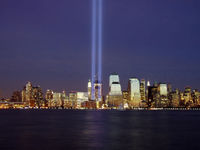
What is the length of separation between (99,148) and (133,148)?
4934mm

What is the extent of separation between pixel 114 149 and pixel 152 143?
28.1ft

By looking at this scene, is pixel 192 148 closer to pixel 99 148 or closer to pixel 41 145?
pixel 99 148

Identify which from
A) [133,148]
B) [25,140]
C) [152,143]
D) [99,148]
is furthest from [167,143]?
[25,140]

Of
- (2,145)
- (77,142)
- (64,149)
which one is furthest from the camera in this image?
(77,142)

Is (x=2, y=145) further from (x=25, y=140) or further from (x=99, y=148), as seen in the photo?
(x=99, y=148)

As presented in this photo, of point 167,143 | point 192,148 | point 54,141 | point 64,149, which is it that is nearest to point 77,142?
point 54,141

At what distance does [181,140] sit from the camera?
6538 cm

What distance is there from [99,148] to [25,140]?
14.8 m

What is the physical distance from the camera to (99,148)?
55375 mm

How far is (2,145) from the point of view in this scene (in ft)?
188

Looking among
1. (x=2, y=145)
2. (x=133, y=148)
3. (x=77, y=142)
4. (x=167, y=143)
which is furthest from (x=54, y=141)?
(x=167, y=143)

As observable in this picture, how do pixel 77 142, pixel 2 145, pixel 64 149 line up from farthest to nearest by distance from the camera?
1. pixel 77 142
2. pixel 2 145
3. pixel 64 149

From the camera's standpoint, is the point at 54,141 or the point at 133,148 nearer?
the point at 133,148

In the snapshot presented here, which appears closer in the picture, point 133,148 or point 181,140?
point 133,148
